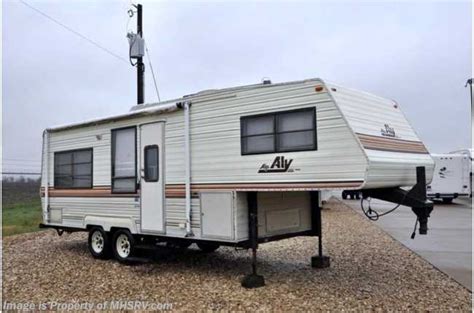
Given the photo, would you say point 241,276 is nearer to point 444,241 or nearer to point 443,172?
point 444,241

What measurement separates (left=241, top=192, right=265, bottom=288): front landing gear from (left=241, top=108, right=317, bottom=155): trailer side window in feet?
2.41

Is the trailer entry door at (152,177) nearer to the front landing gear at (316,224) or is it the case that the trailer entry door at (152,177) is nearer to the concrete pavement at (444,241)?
the front landing gear at (316,224)

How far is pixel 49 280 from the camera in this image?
7.63 meters

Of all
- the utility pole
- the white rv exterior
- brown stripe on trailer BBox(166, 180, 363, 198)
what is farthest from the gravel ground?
the utility pole

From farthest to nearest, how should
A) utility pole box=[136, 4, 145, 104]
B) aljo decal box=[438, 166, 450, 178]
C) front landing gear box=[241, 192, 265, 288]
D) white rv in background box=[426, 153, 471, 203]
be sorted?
aljo decal box=[438, 166, 450, 178] < white rv in background box=[426, 153, 471, 203] < utility pole box=[136, 4, 145, 104] < front landing gear box=[241, 192, 265, 288]

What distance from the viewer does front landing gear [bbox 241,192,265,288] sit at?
22.5 feet

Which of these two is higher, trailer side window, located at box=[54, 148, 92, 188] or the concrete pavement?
trailer side window, located at box=[54, 148, 92, 188]

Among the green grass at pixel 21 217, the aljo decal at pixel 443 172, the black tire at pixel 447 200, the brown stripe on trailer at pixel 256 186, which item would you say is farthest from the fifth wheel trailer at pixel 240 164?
the black tire at pixel 447 200

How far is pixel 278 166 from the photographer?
6551 millimetres

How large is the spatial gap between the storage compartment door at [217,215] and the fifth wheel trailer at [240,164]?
0.02m

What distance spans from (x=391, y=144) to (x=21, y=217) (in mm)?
14340

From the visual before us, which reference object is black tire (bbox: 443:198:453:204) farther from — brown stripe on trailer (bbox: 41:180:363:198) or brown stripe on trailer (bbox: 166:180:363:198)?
brown stripe on trailer (bbox: 166:180:363:198)

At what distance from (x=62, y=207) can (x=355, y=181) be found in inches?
269

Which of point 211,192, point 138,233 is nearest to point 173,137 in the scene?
point 211,192
